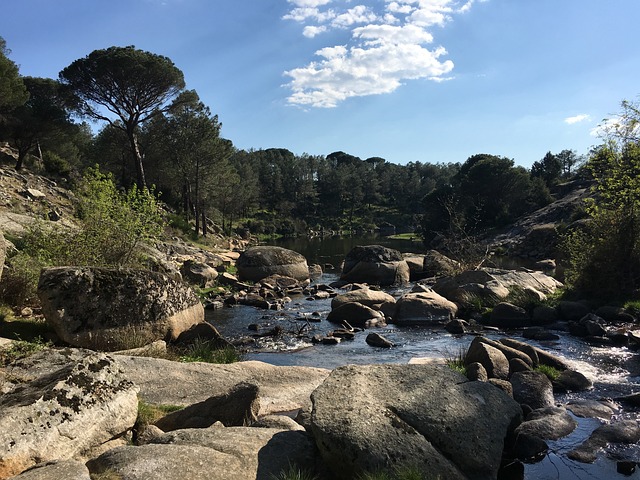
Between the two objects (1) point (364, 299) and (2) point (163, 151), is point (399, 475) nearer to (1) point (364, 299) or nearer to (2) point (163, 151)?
(1) point (364, 299)

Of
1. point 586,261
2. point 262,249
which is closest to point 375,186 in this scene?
point 262,249

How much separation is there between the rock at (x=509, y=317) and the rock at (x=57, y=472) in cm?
1788

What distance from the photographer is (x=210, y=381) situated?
10938 millimetres

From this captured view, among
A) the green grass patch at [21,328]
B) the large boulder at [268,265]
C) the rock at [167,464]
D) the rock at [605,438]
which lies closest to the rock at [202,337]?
the green grass patch at [21,328]

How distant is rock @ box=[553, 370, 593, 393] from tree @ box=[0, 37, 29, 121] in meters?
47.1

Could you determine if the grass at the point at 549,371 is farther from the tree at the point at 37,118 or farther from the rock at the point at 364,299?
the tree at the point at 37,118

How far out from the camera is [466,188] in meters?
81.2

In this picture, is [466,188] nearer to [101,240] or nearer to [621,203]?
[621,203]

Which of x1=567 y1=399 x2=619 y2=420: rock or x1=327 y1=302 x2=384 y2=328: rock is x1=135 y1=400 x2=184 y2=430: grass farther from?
x1=327 y1=302 x2=384 y2=328: rock

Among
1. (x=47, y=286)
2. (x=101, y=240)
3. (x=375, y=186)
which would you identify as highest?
(x=375, y=186)

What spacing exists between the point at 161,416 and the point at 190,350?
5.51 m

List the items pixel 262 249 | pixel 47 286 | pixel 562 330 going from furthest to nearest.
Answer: pixel 262 249 → pixel 562 330 → pixel 47 286

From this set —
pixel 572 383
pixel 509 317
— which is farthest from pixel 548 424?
pixel 509 317

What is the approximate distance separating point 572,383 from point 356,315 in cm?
1054
